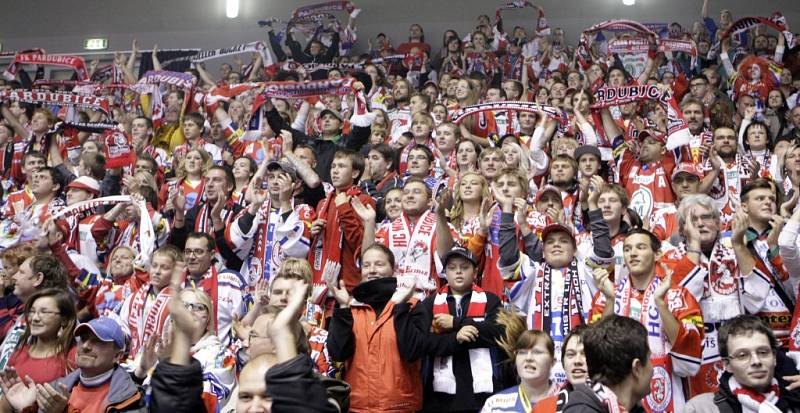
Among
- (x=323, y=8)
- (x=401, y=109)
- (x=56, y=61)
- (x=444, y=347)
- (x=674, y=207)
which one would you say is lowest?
(x=444, y=347)

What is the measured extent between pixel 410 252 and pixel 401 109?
540 centimetres

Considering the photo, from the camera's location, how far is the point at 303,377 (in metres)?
3.15

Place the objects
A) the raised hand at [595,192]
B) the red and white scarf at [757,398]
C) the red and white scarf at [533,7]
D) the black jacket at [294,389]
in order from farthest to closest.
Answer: the red and white scarf at [533,7] < the raised hand at [595,192] < the red and white scarf at [757,398] < the black jacket at [294,389]

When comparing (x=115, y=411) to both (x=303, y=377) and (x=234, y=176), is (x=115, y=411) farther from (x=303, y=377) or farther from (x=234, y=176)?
(x=234, y=176)

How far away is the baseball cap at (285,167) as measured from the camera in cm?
782

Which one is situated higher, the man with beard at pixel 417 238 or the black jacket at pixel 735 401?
the man with beard at pixel 417 238

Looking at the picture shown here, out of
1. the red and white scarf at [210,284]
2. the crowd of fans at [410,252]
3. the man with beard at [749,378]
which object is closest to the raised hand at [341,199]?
the crowd of fans at [410,252]

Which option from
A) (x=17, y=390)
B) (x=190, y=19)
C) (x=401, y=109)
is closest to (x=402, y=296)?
(x=17, y=390)

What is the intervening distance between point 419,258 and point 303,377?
3.64 m

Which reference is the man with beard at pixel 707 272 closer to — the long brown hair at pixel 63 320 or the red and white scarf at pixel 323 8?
the long brown hair at pixel 63 320

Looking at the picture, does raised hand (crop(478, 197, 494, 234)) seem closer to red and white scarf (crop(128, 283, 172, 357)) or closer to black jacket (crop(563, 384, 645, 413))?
red and white scarf (crop(128, 283, 172, 357))

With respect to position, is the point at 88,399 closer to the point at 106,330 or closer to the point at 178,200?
the point at 106,330

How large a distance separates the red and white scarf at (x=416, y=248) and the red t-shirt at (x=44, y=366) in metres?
2.39

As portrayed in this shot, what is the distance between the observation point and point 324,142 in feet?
33.0
